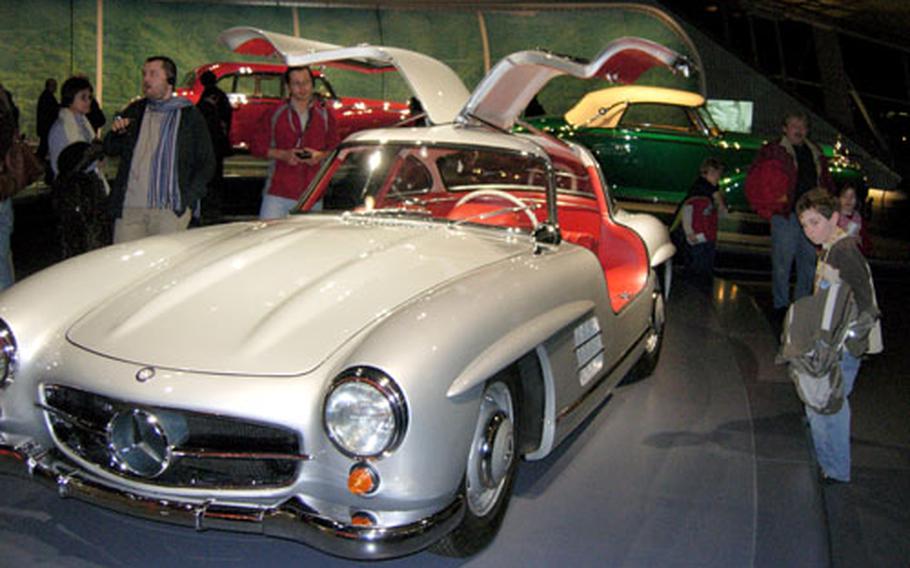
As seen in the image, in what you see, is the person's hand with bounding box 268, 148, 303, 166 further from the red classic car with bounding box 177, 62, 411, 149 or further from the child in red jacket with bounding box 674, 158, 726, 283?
the red classic car with bounding box 177, 62, 411, 149

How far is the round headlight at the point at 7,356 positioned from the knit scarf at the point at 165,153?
2169mm

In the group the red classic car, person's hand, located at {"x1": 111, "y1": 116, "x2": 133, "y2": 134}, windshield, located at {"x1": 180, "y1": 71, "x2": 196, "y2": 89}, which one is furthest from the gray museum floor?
windshield, located at {"x1": 180, "y1": 71, "x2": 196, "y2": 89}

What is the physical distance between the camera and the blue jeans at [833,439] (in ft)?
13.3

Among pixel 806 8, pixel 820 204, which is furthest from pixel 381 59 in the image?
pixel 806 8

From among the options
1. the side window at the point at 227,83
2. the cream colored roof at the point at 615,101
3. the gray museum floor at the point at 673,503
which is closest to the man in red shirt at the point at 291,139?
the gray museum floor at the point at 673,503

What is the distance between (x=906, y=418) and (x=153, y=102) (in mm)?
4515

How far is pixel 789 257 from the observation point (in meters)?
7.40

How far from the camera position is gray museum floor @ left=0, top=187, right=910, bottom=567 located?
3242 millimetres

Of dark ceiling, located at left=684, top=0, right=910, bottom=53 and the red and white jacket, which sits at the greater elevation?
dark ceiling, located at left=684, top=0, right=910, bottom=53

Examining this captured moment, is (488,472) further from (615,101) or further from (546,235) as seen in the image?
(615,101)

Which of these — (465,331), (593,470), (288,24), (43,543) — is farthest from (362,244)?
(288,24)

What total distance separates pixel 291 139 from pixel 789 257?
3955 millimetres

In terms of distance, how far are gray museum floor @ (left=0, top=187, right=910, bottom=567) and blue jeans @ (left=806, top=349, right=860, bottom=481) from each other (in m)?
0.09

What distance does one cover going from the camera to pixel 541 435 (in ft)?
12.0
